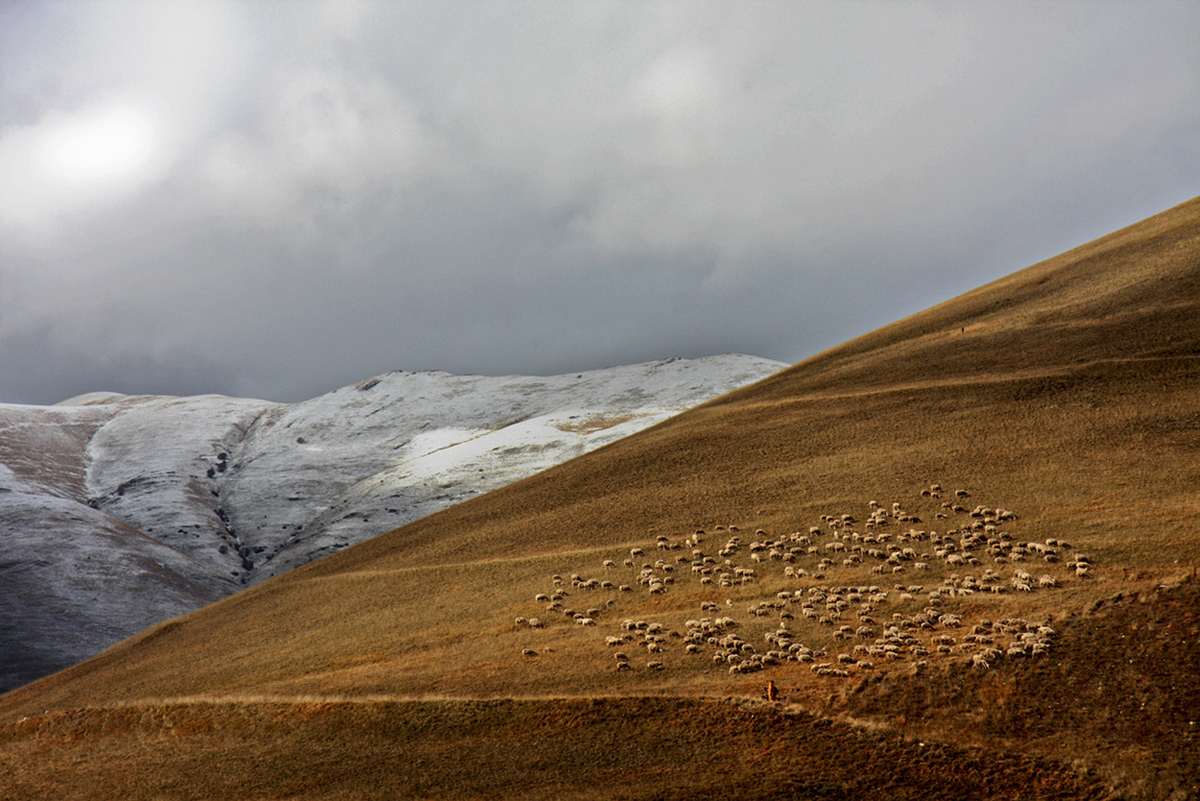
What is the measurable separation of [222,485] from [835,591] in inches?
5789

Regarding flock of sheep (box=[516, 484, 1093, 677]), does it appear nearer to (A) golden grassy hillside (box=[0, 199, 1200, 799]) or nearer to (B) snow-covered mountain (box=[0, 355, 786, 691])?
(A) golden grassy hillside (box=[0, 199, 1200, 799])

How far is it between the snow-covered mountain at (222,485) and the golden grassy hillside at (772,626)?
50.1m

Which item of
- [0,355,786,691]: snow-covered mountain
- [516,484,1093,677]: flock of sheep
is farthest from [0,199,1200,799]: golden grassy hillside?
[0,355,786,691]: snow-covered mountain

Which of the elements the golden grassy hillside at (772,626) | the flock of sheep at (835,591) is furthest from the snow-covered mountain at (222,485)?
the flock of sheep at (835,591)

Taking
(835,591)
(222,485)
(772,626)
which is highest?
(222,485)

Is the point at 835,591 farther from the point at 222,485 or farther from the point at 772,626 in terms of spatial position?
the point at 222,485

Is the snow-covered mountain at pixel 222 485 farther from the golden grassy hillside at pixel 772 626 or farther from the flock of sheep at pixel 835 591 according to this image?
the flock of sheep at pixel 835 591

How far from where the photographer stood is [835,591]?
3928 centimetres

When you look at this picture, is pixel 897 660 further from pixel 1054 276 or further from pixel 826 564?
pixel 1054 276

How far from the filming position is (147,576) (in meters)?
107

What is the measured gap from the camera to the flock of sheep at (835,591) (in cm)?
3272

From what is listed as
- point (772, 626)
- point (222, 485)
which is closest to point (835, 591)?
point (772, 626)

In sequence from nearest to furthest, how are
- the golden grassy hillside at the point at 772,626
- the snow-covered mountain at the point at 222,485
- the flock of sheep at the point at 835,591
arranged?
1. the golden grassy hillside at the point at 772,626
2. the flock of sheep at the point at 835,591
3. the snow-covered mountain at the point at 222,485

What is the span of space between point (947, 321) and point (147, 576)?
98.3 meters
